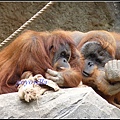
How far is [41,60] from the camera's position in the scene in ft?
10.4

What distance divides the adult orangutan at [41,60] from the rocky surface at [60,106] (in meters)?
0.37

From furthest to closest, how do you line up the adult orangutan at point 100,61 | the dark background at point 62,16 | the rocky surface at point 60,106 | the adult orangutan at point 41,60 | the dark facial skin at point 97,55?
1. the dark background at point 62,16
2. the dark facial skin at point 97,55
3. the adult orangutan at point 100,61
4. the adult orangutan at point 41,60
5. the rocky surface at point 60,106

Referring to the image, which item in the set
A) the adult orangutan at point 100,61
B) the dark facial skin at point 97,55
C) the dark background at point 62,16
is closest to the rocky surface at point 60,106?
the adult orangutan at point 100,61

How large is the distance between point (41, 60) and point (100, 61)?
0.70 meters

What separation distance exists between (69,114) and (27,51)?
699 millimetres

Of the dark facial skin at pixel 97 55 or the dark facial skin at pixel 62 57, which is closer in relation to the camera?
the dark facial skin at pixel 62 57

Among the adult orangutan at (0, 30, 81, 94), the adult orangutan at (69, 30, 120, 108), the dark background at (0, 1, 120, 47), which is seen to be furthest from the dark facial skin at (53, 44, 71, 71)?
the dark background at (0, 1, 120, 47)

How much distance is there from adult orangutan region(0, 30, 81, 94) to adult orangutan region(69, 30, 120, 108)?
333 millimetres

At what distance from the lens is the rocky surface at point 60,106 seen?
104 inches

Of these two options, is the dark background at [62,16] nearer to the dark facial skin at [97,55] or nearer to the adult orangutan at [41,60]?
the dark facial skin at [97,55]

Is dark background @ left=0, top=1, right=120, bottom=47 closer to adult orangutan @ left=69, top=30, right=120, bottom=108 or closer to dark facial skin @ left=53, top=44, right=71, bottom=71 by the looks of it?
adult orangutan @ left=69, top=30, right=120, bottom=108

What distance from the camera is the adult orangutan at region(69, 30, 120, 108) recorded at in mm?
3629

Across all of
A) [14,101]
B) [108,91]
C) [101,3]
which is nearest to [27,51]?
[14,101]

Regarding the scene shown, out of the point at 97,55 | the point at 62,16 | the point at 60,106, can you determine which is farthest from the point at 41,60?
the point at 62,16
